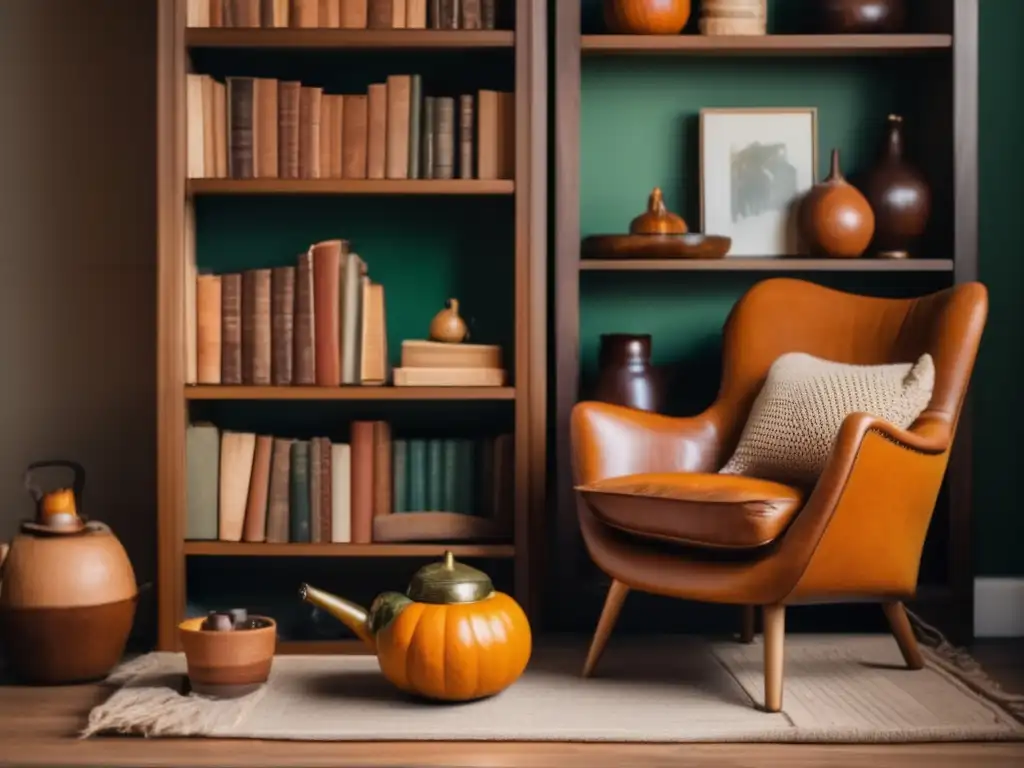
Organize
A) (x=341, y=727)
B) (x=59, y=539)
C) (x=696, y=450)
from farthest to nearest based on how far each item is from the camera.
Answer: (x=696, y=450) → (x=59, y=539) → (x=341, y=727)

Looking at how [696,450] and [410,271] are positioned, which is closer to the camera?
[696,450]

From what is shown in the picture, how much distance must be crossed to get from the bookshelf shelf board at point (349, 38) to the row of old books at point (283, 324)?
49 centimetres

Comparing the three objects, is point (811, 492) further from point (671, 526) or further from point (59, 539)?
point (59, 539)

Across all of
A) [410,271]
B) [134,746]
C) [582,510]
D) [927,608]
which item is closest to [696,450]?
[582,510]

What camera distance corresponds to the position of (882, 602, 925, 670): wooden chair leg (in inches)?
113

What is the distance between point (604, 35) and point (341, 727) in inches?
71.7

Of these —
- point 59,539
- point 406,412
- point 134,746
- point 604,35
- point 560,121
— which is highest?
point 604,35

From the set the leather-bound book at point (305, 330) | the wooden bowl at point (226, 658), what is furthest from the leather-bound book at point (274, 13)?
the wooden bowl at point (226, 658)

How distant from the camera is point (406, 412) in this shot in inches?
139

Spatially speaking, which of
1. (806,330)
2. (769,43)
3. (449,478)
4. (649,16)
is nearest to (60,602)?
(449,478)

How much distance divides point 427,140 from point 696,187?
76 cm

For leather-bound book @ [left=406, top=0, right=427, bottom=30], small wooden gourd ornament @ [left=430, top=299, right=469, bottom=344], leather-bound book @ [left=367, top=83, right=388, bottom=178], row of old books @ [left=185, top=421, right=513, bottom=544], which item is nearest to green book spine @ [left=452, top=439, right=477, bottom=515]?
row of old books @ [left=185, top=421, right=513, bottom=544]

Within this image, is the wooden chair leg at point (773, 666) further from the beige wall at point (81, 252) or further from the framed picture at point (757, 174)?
the beige wall at point (81, 252)

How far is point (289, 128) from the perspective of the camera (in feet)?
10.5
